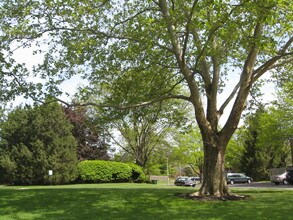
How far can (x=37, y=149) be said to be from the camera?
125ft

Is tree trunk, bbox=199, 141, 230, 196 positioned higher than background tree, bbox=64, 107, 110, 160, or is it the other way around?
background tree, bbox=64, 107, 110, 160

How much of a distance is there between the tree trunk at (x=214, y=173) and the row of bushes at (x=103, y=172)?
24336 mm

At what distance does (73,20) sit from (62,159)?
25386 mm

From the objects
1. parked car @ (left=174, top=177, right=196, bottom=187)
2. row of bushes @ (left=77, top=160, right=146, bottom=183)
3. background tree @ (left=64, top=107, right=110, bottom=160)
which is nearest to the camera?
row of bushes @ (left=77, top=160, right=146, bottom=183)

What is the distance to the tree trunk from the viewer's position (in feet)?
52.4

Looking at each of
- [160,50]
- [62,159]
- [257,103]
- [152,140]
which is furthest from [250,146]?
[160,50]

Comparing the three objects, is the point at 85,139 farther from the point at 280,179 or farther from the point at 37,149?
the point at 280,179

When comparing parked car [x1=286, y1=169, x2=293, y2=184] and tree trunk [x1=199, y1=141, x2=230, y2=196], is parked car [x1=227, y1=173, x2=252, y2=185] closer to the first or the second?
parked car [x1=286, y1=169, x2=293, y2=184]

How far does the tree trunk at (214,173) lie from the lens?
52.4 feet

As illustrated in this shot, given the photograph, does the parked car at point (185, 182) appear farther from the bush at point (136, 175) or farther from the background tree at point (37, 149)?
the background tree at point (37, 149)

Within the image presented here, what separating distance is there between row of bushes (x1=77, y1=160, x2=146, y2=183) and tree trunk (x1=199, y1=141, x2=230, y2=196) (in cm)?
2434

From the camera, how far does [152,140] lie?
178ft

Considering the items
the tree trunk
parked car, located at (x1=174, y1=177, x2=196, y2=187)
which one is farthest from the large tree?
parked car, located at (x1=174, y1=177, x2=196, y2=187)

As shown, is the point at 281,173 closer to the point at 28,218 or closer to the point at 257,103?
the point at 257,103
